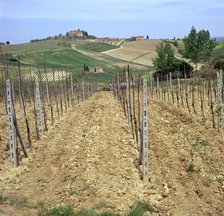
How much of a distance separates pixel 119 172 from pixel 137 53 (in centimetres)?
6233

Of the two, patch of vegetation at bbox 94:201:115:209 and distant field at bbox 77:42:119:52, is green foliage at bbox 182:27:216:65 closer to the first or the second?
distant field at bbox 77:42:119:52

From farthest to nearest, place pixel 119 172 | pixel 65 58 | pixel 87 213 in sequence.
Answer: pixel 65 58 → pixel 119 172 → pixel 87 213

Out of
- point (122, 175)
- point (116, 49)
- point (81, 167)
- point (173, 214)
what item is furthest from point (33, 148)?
point (116, 49)

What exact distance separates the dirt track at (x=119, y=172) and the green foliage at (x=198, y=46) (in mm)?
29846

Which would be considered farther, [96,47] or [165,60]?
[96,47]

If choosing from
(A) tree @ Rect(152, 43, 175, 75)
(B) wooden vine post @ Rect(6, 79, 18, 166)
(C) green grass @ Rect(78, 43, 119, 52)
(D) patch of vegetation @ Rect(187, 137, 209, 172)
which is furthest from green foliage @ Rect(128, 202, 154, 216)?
(C) green grass @ Rect(78, 43, 119, 52)

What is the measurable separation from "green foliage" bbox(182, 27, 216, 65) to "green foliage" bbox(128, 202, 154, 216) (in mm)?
35331

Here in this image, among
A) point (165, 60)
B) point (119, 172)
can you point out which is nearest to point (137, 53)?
point (165, 60)

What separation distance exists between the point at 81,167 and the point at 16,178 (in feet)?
5.01

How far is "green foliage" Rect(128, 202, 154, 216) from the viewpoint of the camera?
660 cm

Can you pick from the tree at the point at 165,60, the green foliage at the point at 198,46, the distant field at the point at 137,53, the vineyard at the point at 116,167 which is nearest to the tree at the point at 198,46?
the green foliage at the point at 198,46

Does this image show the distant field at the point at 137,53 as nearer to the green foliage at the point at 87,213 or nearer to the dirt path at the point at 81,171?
the dirt path at the point at 81,171

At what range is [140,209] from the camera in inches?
265

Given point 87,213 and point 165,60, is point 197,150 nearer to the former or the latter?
point 87,213
